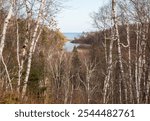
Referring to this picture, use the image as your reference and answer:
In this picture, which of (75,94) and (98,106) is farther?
(75,94)

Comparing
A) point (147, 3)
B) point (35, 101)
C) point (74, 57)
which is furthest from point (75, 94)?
point (35, 101)

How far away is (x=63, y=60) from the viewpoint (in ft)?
127

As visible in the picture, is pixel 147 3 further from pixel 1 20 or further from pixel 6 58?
pixel 6 58

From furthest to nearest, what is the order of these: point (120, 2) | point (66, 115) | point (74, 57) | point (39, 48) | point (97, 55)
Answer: point (74, 57)
point (97, 55)
point (39, 48)
point (120, 2)
point (66, 115)

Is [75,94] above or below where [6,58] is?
below

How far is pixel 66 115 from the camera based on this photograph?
6723mm

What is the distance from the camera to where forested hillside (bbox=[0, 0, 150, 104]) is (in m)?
12.1

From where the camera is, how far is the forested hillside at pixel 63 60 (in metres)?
12.1

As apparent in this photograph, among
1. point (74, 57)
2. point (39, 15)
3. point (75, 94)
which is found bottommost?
point (75, 94)

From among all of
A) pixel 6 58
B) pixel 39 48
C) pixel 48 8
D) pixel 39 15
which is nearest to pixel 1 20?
pixel 6 58

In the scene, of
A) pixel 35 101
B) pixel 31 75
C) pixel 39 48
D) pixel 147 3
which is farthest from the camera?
pixel 39 48

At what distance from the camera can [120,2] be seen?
55.7ft

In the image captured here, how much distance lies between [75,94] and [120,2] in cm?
2147

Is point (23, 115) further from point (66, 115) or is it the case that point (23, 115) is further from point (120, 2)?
point (120, 2)
